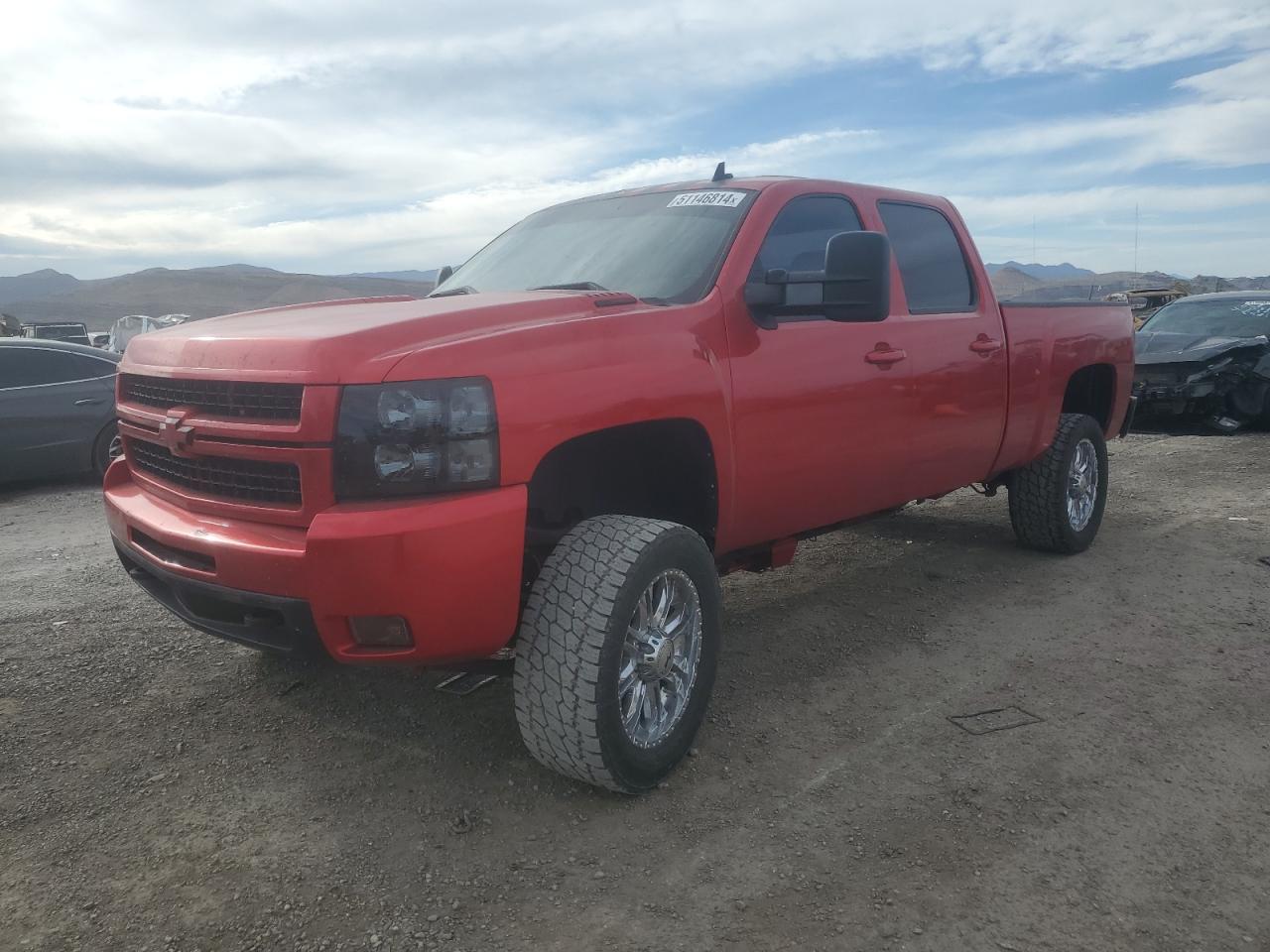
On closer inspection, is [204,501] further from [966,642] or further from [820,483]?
[966,642]

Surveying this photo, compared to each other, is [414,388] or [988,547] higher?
[414,388]

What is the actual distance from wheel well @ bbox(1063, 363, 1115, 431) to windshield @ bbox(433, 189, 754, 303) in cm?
315

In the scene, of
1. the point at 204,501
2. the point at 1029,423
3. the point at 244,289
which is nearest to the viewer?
the point at 204,501

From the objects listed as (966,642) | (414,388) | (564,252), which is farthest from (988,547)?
(414,388)

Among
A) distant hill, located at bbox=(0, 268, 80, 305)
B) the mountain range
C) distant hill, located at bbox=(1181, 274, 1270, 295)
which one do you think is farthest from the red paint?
distant hill, located at bbox=(0, 268, 80, 305)

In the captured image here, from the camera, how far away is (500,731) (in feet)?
11.4

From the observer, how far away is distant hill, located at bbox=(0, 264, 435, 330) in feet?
313

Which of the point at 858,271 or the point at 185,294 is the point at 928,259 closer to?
the point at 858,271

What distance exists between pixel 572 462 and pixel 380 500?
840mm

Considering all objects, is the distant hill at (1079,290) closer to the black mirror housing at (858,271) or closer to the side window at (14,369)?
the black mirror housing at (858,271)

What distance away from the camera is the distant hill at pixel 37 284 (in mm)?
163000

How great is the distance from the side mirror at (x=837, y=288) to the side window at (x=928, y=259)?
1094mm

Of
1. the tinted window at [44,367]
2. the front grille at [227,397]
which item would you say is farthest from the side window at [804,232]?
the tinted window at [44,367]

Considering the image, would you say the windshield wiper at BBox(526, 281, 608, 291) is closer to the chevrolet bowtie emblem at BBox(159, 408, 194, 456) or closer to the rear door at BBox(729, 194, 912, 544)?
the rear door at BBox(729, 194, 912, 544)
